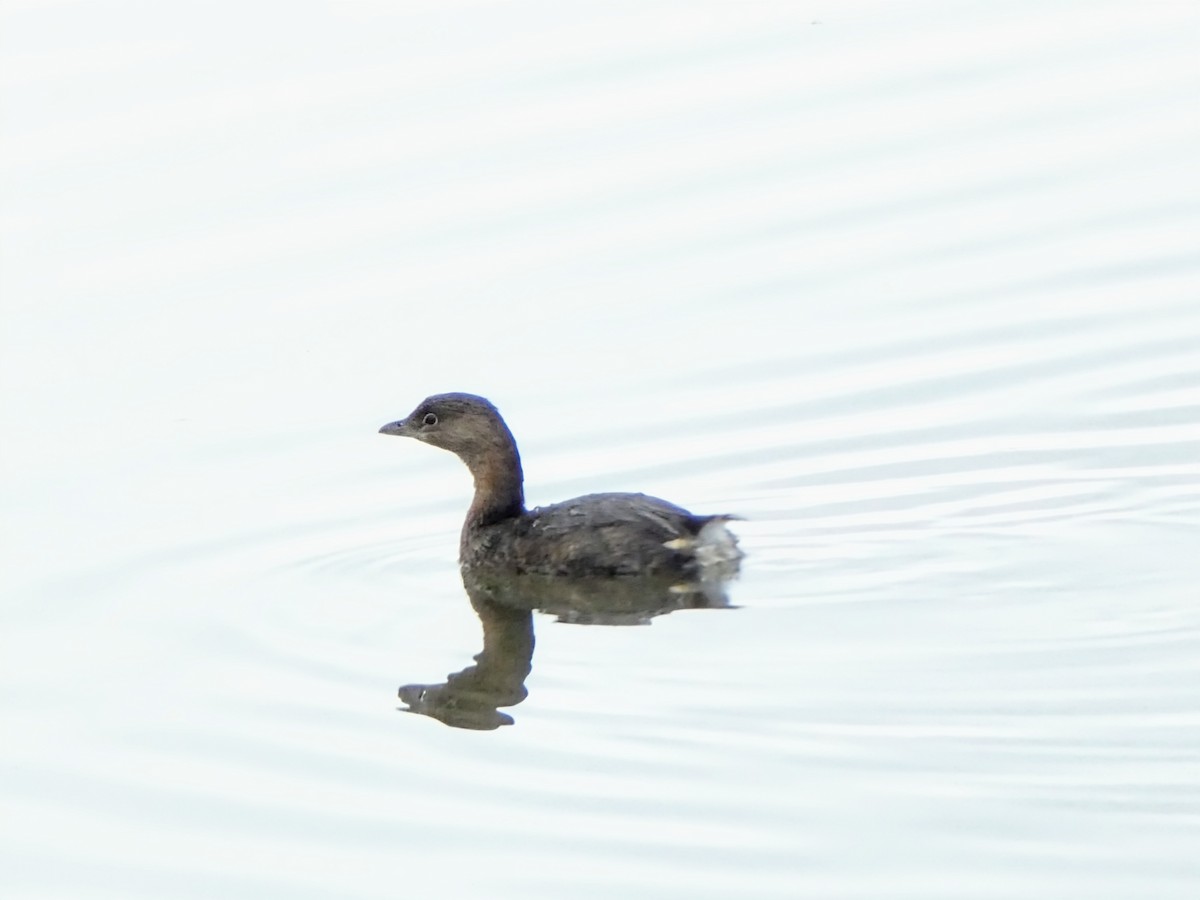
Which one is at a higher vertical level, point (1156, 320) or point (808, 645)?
point (1156, 320)

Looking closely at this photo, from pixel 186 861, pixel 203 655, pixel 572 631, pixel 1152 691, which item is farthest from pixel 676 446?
pixel 186 861

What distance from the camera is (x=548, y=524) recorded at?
10.5m

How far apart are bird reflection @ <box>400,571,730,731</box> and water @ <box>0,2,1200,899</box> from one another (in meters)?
0.09

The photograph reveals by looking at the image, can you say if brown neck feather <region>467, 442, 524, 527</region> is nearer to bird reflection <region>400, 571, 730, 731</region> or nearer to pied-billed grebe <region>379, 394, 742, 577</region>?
pied-billed grebe <region>379, 394, 742, 577</region>

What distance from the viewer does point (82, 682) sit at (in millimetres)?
9234

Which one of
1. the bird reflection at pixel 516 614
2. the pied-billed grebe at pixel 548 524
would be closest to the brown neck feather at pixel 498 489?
the pied-billed grebe at pixel 548 524

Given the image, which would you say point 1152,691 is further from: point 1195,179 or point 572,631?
point 1195,179

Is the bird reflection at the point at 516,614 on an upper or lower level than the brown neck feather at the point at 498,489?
lower

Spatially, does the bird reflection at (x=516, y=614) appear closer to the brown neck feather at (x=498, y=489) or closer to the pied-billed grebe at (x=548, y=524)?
the pied-billed grebe at (x=548, y=524)

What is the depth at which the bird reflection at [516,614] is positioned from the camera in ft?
28.9

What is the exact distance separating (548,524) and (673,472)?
0.95 m

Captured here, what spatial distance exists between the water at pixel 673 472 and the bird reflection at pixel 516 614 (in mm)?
91

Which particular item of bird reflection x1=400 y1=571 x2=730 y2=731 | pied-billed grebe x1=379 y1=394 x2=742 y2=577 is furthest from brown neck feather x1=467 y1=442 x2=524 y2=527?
bird reflection x1=400 y1=571 x2=730 y2=731

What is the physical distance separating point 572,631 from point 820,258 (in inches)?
168
